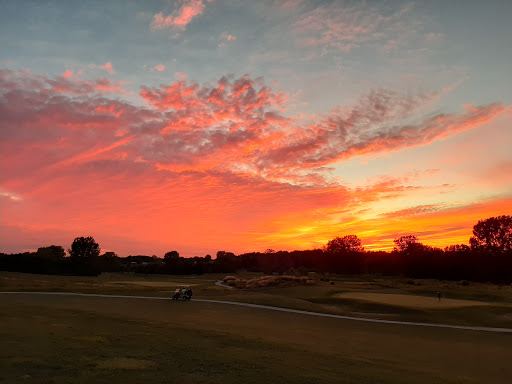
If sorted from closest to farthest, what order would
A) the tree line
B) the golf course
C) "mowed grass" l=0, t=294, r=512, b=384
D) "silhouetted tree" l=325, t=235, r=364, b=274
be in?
"mowed grass" l=0, t=294, r=512, b=384, the golf course, the tree line, "silhouetted tree" l=325, t=235, r=364, b=274

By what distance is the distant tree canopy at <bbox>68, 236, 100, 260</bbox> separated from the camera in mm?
113625

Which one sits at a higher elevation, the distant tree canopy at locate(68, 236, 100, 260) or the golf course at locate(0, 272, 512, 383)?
the distant tree canopy at locate(68, 236, 100, 260)

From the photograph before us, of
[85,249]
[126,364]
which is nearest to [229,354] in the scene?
[126,364]

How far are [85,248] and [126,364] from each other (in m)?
116

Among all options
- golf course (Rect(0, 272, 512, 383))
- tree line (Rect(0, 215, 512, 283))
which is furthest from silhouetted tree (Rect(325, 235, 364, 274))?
golf course (Rect(0, 272, 512, 383))

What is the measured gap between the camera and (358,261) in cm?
11200

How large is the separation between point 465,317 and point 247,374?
2758cm

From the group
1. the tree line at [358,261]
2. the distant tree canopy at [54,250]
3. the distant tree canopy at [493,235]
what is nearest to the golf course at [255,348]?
the tree line at [358,261]

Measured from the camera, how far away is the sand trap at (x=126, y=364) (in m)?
9.89

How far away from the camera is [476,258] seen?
298ft

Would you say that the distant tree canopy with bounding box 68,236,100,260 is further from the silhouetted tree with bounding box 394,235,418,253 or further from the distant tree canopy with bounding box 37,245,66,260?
the silhouetted tree with bounding box 394,235,418,253

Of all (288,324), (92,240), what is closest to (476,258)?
(288,324)

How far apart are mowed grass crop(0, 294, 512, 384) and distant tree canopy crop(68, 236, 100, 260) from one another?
102942 millimetres

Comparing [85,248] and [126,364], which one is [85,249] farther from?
[126,364]
